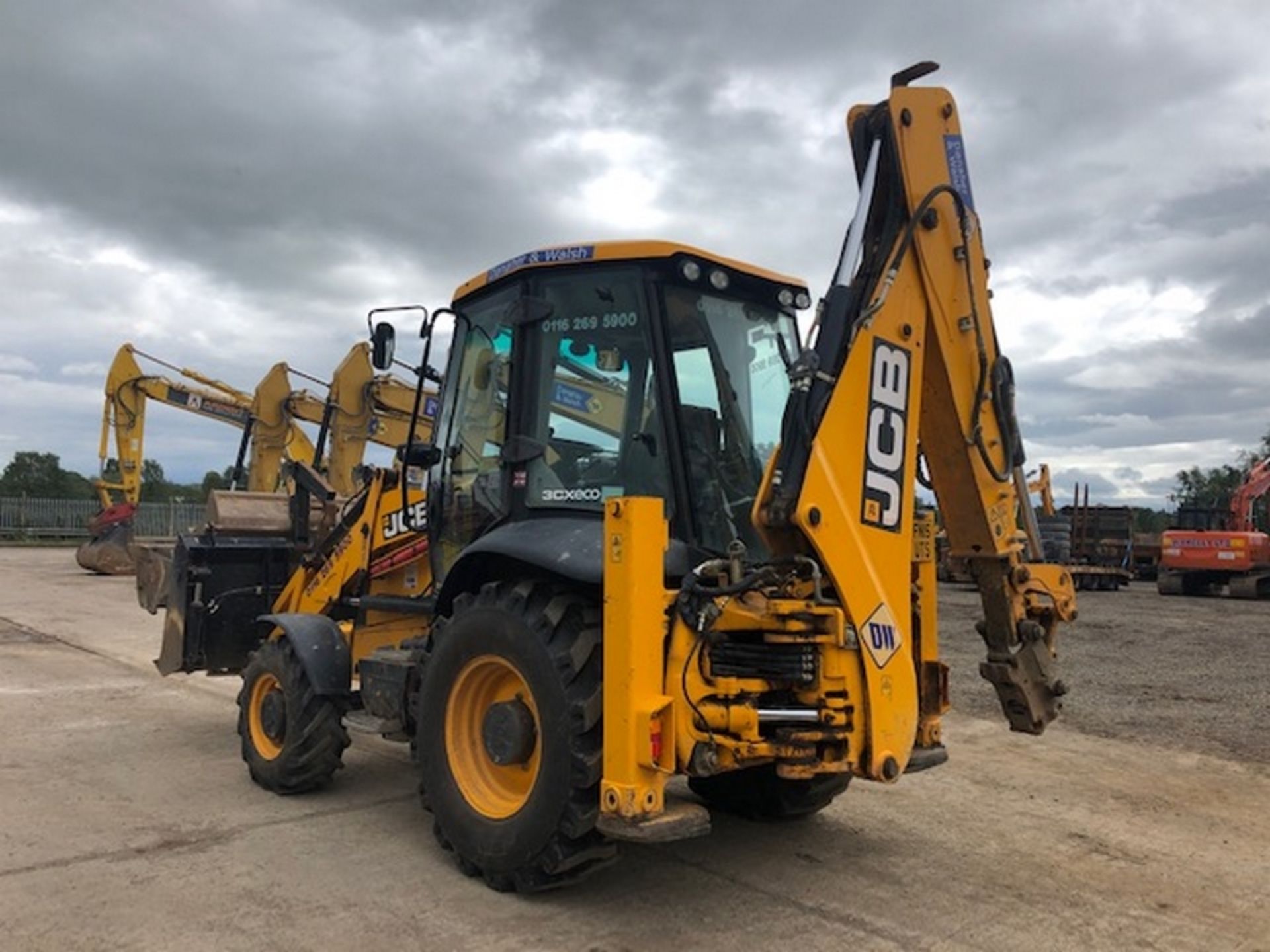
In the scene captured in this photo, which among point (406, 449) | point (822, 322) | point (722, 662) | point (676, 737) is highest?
point (822, 322)

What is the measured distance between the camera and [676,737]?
12.4 ft

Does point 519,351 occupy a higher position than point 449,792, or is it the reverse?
point 519,351

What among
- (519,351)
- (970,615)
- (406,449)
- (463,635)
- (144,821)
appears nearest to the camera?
(463,635)

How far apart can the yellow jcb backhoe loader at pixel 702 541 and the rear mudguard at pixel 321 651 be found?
32 millimetres

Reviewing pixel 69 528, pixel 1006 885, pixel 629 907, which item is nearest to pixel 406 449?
pixel 629 907

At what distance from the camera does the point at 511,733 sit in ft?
13.9

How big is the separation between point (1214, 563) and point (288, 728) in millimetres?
23553

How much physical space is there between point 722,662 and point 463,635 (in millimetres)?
1222

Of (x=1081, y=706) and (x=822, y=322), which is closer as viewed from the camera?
(x=822, y=322)

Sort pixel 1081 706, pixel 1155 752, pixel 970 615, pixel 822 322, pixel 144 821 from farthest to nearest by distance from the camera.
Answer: pixel 970 615 → pixel 1081 706 → pixel 1155 752 → pixel 144 821 → pixel 822 322

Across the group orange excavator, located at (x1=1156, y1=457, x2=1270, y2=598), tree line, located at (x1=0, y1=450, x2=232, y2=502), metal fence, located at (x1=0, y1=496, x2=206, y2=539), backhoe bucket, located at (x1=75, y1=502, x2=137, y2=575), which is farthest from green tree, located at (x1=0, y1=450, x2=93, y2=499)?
orange excavator, located at (x1=1156, y1=457, x2=1270, y2=598)

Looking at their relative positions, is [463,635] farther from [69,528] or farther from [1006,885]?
[69,528]

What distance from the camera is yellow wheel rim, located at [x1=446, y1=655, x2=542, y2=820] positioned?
4371mm

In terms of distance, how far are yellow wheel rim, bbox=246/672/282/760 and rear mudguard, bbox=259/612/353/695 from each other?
278mm
